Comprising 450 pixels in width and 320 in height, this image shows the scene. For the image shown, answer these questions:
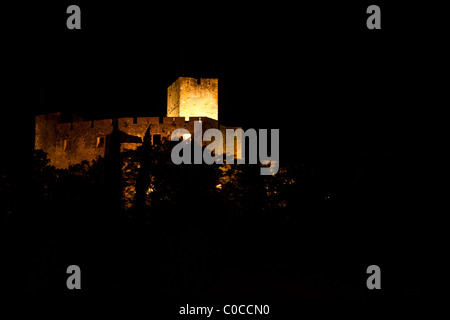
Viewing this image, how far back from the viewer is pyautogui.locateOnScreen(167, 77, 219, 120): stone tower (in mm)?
23344

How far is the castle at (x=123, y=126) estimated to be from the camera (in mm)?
20031

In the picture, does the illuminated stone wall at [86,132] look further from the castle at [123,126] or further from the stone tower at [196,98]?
the stone tower at [196,98]

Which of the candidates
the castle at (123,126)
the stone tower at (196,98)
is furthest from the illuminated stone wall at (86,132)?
the stone tower at (196,98)

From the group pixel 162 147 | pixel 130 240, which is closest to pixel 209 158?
pixel 162 147

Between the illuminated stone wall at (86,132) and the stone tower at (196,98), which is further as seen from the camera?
the stone tower at (196,98)

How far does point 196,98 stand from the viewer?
23500 mm

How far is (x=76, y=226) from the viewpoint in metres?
10.3

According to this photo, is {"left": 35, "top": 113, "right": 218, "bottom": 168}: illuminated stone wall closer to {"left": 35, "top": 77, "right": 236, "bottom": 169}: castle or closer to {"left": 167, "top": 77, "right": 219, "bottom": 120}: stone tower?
{"left": 35, "top": 77, "right": 236, "bottom": 169}: castle

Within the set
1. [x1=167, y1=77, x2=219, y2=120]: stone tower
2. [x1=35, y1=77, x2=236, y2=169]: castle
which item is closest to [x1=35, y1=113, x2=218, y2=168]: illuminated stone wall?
[x1=35, y1=77, x2=236, y2=169]: castle

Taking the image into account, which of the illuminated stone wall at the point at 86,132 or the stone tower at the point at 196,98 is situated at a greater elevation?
the stone tower at the point at 196,98

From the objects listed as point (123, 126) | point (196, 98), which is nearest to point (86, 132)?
point (123, 126)

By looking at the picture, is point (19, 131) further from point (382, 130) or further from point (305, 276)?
point (382, 130)

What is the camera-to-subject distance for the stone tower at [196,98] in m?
23.3
